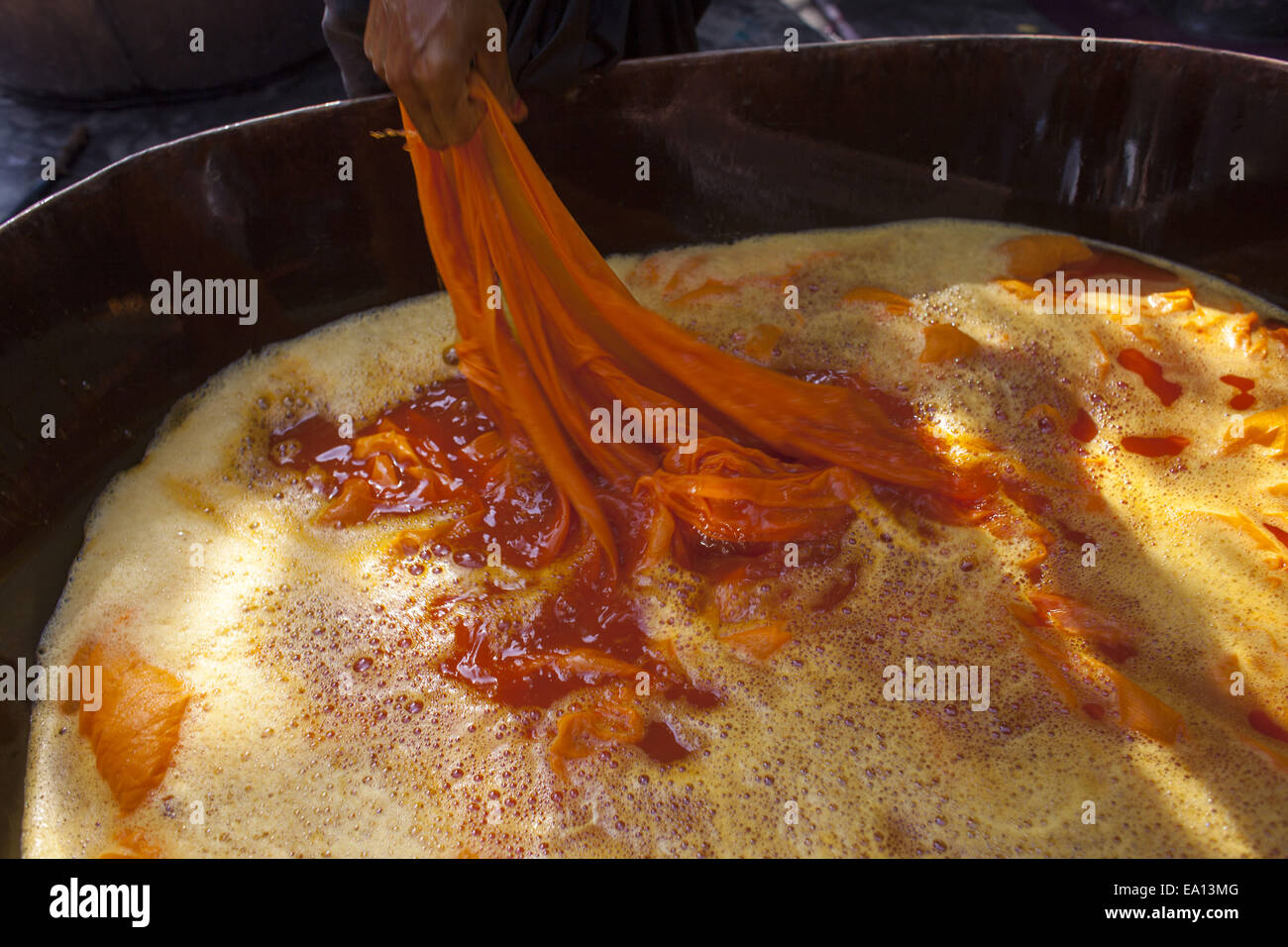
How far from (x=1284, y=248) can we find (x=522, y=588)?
1606 millimetres

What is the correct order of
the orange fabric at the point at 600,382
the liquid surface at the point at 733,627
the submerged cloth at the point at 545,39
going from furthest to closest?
the submerged cloth at the point at 545,39
the orange fabric at the point at 600,382
the liquid surface at the point at 733,627

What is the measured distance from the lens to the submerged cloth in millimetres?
1708

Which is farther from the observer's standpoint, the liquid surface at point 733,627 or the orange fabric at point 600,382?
the orange fabric at point 600,382

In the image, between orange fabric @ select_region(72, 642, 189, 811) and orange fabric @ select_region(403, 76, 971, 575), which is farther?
orange fabric @ select_region(403, 76, 971, 575)

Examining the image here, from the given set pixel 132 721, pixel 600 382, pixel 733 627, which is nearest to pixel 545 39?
pixel 600 382

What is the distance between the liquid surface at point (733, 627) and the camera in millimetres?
1181

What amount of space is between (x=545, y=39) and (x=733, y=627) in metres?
1.15

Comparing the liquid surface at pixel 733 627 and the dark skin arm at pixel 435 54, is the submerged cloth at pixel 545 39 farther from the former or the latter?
the liquid surface at pixel 733 627

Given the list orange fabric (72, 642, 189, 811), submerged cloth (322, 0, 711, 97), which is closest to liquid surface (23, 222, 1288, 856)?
orange fabric (72, 642, 189, 811)

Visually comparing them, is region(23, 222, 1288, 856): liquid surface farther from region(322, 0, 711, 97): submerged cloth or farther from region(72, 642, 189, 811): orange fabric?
A: region(322, 0, 711, 97): submerged cloth

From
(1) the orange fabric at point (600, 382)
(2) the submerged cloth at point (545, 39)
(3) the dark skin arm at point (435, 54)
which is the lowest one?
(1) the orange fabric at point (600, 382)

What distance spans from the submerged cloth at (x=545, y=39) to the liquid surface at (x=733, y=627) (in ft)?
1.79

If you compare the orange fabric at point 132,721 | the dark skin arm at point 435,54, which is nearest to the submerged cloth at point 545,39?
the dark skin arm at point 435,54

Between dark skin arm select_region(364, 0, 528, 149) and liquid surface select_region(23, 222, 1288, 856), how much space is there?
554 millimetres
